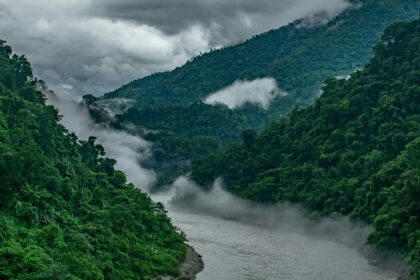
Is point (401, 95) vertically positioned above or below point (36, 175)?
above

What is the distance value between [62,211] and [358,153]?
188ft

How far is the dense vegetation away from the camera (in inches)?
1652

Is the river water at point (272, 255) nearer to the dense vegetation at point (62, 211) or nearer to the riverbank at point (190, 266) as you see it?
the riverbank at point (190, 266)

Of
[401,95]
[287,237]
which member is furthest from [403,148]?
[287,237]

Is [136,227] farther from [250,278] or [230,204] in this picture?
[230,204]

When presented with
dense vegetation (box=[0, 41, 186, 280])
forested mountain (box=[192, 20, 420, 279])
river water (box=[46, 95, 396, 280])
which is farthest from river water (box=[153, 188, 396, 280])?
dense vegetation (box=[0, 41, 186, 280])

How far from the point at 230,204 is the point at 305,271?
203 feet

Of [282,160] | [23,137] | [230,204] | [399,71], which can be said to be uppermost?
[399,71]

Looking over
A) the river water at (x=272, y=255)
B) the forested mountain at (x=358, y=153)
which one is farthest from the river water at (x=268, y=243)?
the forested mountain at (x=358, y=153)

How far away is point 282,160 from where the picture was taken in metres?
122

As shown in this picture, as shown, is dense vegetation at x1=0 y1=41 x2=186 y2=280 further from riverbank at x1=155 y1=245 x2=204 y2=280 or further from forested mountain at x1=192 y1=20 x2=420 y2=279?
forested mountain at x1=192 y1=20 x2=420 y2=279

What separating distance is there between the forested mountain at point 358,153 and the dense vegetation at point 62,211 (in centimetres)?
2550

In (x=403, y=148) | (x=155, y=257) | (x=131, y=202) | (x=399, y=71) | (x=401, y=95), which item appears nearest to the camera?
(x=155, y=257)

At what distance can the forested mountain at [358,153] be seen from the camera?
73500mm
